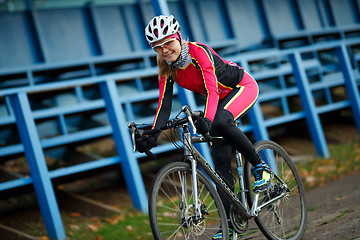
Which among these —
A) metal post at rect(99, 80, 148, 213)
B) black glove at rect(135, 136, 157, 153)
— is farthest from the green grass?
black glove at rect(135, 136, 157, 153)

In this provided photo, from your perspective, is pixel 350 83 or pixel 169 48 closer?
pixel 169 48

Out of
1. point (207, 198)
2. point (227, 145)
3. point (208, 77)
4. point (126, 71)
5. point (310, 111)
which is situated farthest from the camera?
point (126, 71)

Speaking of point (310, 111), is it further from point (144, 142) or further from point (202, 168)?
point (144, 142)

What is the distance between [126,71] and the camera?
1006 cm

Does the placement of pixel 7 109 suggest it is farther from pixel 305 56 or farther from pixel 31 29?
pixel 305 56

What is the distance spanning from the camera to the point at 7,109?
7.15m

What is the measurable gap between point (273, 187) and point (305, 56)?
9.01 metres

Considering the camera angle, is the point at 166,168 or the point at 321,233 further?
the point at 321,233

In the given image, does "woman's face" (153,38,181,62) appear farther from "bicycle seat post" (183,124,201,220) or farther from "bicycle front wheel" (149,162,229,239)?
"bicycle front wheel" (149,162,229,239)

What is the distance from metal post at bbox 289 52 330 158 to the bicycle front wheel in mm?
4800

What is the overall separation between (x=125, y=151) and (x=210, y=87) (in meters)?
2.47

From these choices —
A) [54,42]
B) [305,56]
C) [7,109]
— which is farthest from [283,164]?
[305,56]

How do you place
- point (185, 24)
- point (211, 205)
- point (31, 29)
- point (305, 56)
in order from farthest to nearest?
point (305, 56) < point (185, 24) < point (31, 29) < point (211, 205)

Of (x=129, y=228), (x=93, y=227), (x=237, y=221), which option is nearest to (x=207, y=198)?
(x=237, y=221)
